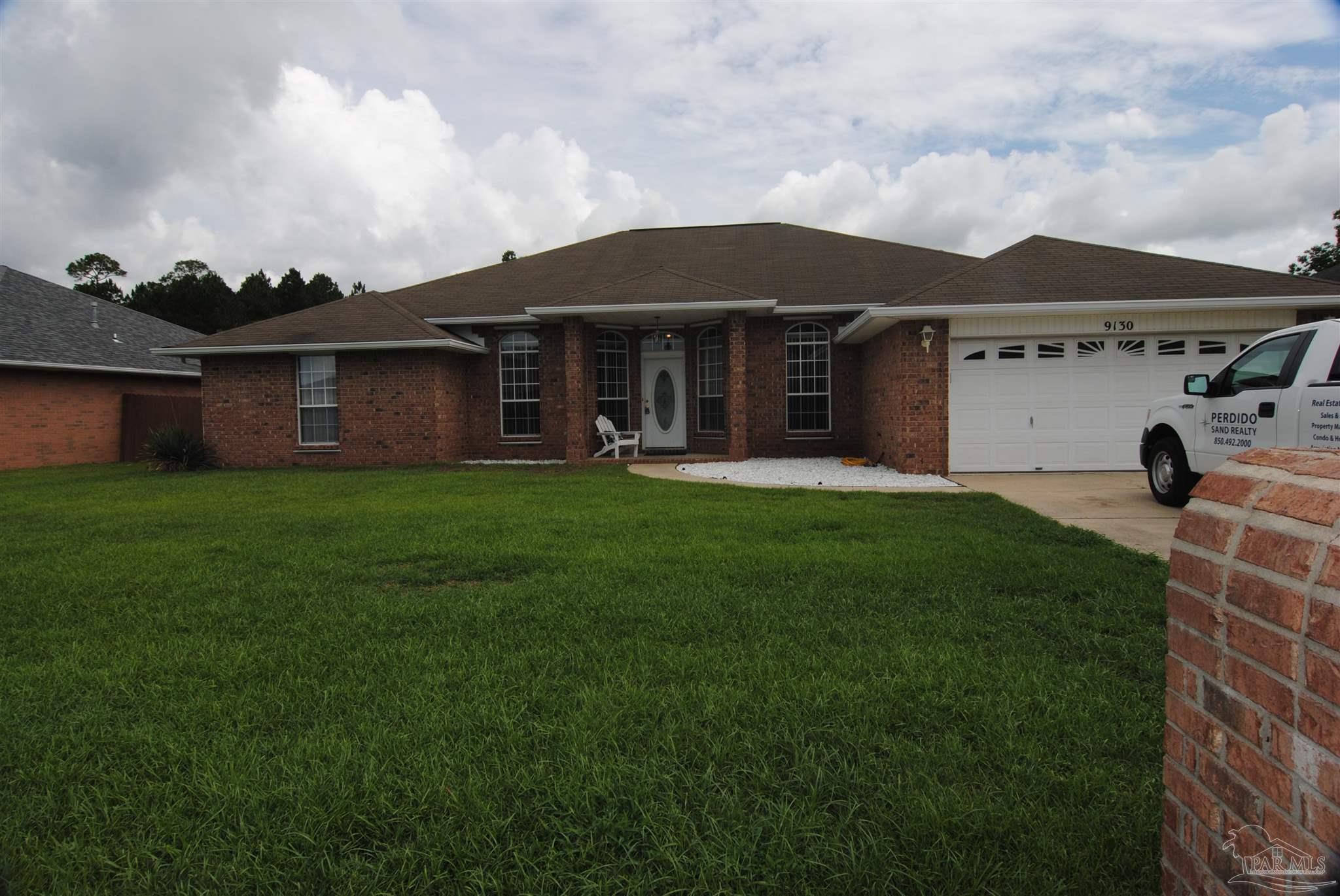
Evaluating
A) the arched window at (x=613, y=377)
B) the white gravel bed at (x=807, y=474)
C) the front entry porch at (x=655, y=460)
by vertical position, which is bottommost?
the white gravel bed at (x=807, y=474)

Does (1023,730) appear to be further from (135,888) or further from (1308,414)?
(1308,414)

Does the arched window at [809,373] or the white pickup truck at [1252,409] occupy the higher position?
the arched window at [809,373]

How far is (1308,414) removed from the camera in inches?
263

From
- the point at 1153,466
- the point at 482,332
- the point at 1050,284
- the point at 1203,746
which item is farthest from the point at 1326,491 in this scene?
the point at 482,332

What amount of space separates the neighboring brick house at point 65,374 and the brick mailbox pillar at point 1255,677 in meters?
22.9

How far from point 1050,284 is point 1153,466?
4.11 m

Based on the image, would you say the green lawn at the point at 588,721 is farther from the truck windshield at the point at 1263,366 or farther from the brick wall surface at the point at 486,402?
the brick wall surface at the point at 486,402

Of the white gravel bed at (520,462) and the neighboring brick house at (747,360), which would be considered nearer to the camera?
the neighboring brick house at (747,360)

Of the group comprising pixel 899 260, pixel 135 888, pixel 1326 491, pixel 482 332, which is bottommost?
pixel 135 888

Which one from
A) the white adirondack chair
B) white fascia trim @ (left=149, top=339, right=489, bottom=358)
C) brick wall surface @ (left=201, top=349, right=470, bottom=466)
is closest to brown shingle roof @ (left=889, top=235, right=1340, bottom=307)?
the white adirondack chair

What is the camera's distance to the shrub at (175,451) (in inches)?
618

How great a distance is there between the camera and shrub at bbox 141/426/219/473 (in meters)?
15.7

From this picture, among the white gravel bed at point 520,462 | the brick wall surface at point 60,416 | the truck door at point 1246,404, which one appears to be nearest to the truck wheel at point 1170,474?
the truck door at point 1246,404

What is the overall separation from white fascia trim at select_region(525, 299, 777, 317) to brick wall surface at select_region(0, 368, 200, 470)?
44.4ft
